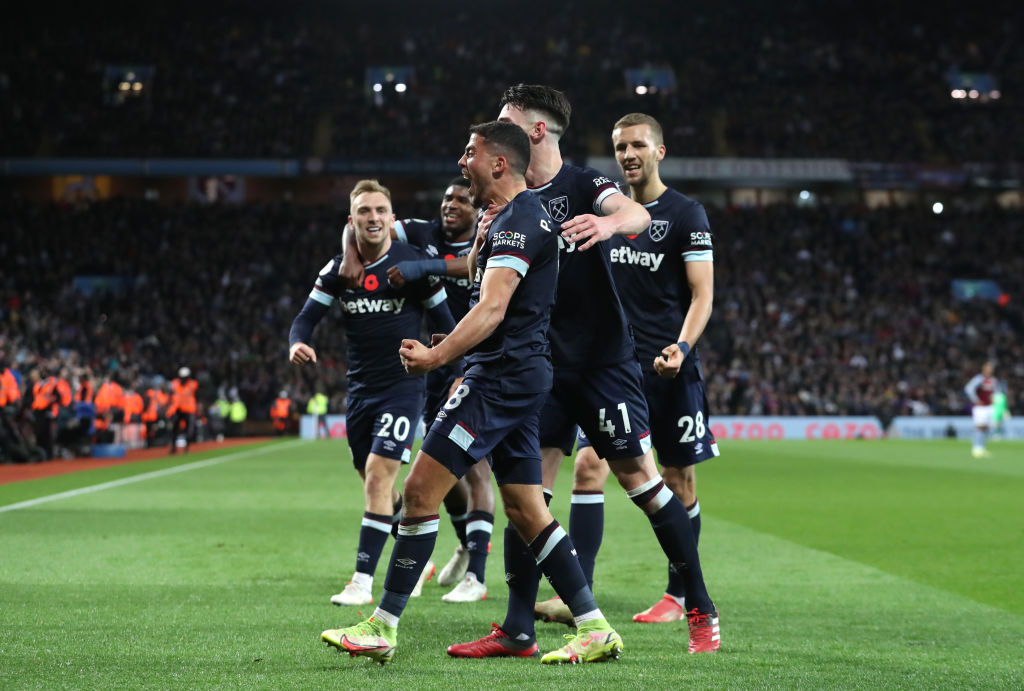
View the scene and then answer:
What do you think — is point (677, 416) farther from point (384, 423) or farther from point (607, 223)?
point (384, 423)

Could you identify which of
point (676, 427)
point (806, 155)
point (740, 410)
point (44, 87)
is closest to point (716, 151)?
point (806, 155)

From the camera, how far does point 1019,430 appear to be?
35.0 m

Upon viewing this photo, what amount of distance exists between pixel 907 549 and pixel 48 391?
15824mm

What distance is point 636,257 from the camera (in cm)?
600

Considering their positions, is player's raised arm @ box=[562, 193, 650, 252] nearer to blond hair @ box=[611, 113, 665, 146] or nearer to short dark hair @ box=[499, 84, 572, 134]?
short dark hair @ box=[499, 84, 572, 134]

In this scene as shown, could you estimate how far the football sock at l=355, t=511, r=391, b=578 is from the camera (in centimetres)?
645

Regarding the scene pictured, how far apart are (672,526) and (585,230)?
5.05ft

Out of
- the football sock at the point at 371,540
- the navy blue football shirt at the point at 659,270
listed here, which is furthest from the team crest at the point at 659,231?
the football sock at the point at 371,540

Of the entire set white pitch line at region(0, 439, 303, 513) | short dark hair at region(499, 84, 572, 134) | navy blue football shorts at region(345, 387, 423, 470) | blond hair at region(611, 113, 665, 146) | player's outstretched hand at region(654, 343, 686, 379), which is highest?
blond hair at region(611, 113, 665, 146)

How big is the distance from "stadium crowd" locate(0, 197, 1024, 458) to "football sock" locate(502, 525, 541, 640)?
27674 mm

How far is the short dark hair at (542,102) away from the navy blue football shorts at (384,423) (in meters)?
2.27

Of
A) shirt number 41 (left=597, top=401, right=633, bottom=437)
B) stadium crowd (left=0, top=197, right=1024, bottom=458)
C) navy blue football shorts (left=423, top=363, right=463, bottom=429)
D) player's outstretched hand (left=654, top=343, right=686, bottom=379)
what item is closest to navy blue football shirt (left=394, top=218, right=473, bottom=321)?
navy blue football shorts (left=423, top=363, right=463, bottom=429)

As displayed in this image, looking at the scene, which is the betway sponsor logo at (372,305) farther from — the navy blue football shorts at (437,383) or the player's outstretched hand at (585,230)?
the player's outstretched hand at (585,230)

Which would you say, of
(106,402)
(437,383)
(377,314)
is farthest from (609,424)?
(106,402)
